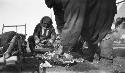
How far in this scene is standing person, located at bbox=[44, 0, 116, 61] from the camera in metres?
3.29

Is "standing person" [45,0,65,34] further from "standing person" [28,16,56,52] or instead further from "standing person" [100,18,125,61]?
"standing person" [28,16,56,52]

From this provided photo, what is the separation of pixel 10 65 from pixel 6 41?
4.99ft

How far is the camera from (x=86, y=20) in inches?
137

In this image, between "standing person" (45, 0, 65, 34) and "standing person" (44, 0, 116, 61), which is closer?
"standing person" (44, 0, 116, 61)

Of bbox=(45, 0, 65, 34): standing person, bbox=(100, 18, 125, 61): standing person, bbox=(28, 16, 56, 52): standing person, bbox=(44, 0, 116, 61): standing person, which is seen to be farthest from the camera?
bbox=(28, 16, 56, 52): standing person

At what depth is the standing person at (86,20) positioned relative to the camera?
3.29 meters

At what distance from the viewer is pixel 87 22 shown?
11.5ft


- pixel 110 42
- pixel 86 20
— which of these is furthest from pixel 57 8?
pixel 110 42

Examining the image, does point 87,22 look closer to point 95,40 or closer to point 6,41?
point 95,40

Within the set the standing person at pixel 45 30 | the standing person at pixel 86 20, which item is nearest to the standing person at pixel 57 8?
the standing person at pixel 86 20

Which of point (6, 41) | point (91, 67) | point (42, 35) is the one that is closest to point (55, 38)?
point (42, 35)

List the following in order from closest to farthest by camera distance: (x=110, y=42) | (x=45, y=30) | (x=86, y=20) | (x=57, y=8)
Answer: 1. (x=86, y=20)
2. (x=57, y=8)
3. (x=110, y=42)
4. (x=45, y=30)

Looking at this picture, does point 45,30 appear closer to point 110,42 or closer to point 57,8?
point 110,42

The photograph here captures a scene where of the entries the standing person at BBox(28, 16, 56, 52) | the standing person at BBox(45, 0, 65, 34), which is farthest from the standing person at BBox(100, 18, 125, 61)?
the standing person at BBox(28, 16, 56, 52)
